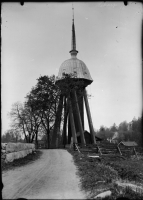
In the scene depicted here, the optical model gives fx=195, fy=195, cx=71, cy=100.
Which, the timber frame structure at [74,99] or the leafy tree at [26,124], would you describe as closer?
the leafy tree at [26,124]

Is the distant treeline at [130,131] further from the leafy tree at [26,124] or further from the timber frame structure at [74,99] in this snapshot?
the leafy tree at [26,124]

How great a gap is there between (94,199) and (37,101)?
44.2ft

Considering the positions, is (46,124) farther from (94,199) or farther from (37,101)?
(94,199)

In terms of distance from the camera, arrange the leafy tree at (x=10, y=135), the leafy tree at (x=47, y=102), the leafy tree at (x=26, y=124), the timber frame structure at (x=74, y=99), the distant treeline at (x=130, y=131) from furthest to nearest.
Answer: the timber frame structure at (x=74, y=99)
the leafy tree at (x=26, y=124)
the leafy tree at (x=47, y=102)
the distant treeline at (x=130, y=131)
the leafy tree at (x=10, y=135)

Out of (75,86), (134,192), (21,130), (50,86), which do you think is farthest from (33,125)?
(134,192)

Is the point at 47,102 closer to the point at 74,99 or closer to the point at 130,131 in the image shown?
the point at 74,99

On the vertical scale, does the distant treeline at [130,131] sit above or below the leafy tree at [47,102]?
below

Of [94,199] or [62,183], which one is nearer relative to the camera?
[94,199]

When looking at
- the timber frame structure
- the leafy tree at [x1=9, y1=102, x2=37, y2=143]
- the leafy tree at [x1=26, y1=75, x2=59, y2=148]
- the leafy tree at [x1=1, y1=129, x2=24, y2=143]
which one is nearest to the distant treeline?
the timber frame structure

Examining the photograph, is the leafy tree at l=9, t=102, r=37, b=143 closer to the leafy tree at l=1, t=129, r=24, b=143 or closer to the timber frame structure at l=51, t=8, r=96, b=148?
the leafy tree at l=1, t=129, r=24, b=143

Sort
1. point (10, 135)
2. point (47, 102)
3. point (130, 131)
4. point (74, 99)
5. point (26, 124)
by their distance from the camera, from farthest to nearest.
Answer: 1. point (130, 131)
2. point (74, 99)
3. point (26, 124)
4. point (10, 135)
5. point (47, 102)

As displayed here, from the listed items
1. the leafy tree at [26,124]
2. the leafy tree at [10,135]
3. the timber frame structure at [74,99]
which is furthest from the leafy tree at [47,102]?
the leafy tree at [10,135]

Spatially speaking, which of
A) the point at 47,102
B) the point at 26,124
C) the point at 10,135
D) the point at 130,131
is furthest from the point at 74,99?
the point at 130,131

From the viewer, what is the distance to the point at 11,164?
7363mm
